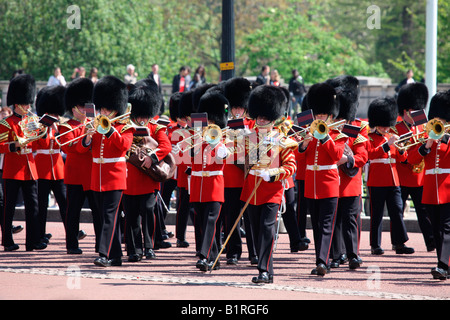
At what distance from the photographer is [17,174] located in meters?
9.66

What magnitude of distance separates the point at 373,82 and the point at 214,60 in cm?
1311

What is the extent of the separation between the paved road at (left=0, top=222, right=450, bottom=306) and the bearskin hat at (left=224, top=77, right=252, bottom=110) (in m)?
1.51

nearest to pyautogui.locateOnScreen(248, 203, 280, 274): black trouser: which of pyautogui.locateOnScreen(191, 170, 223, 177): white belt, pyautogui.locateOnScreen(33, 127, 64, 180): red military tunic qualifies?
pyautogui.locateOnScreen(191, 170, 223, 177): white belt

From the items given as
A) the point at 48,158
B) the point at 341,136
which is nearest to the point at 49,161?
the point at 48,158

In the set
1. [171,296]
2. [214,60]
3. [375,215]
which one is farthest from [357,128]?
[214,60]

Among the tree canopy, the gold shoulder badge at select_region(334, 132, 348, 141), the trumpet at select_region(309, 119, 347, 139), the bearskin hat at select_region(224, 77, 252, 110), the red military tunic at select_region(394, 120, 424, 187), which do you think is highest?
the tree canopy

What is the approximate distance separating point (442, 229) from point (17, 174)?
13.8ft

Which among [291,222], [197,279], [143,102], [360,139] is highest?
[143,102]

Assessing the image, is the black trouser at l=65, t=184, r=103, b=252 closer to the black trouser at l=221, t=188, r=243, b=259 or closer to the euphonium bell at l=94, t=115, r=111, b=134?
the euphonium bell at l=94, t=115, r=111, b=134

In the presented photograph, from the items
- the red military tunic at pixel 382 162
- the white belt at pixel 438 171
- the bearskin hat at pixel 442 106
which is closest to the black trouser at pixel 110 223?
the red military tunic at pixel 382 162

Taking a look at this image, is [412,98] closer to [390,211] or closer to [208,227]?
[390,211]

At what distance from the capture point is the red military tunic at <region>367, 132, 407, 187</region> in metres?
9.57

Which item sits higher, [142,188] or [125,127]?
[125,127]
